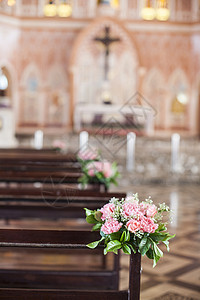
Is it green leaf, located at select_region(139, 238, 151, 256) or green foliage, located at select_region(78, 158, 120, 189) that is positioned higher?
green leaf, located at select_region(139, 238, 151, 256)

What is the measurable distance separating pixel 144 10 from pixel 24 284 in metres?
15.1

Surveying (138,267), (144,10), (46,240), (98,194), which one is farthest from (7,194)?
(144,10)

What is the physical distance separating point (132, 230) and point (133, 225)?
26mm

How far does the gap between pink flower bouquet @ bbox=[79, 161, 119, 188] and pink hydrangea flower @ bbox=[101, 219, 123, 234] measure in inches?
93.9

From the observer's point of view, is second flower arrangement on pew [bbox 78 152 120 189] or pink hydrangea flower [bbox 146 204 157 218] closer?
pink hydrangea flower [bbox 146 204 157 218]

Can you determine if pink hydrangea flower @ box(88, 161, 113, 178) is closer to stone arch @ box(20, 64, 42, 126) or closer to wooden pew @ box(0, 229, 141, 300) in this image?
wooden pew @ box(0, 229, 141, 300)

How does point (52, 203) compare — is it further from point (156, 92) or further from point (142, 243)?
point (156, 92)

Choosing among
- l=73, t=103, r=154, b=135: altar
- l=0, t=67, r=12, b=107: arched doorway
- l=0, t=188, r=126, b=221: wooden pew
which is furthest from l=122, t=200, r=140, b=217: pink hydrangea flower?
l=0, t=67, r=12, b=107: arched doorway

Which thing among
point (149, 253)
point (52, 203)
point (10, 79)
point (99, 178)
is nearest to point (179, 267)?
point (99, 178)

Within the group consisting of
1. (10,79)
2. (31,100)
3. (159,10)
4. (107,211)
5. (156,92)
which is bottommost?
(107,211)

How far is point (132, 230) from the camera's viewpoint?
94.8 inches

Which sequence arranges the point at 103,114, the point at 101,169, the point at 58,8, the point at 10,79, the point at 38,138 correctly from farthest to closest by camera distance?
the point at 58,8, the point at 10,79, the point at 103,114, the point at 38,138, the point at 101,169

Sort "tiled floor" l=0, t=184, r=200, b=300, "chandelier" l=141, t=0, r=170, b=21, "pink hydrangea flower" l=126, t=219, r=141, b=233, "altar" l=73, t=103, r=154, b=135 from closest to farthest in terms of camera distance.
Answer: "pink hydrangea flower" l=126, t=219, r=141, b=233 → "tiled floor" l=0, t=184, r=200, b=300 → "altar" l=73, t=103, r=154, b=135 → "chandelier" l=141, t=0, r=170, b=21

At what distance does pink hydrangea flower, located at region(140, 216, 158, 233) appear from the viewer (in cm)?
243
